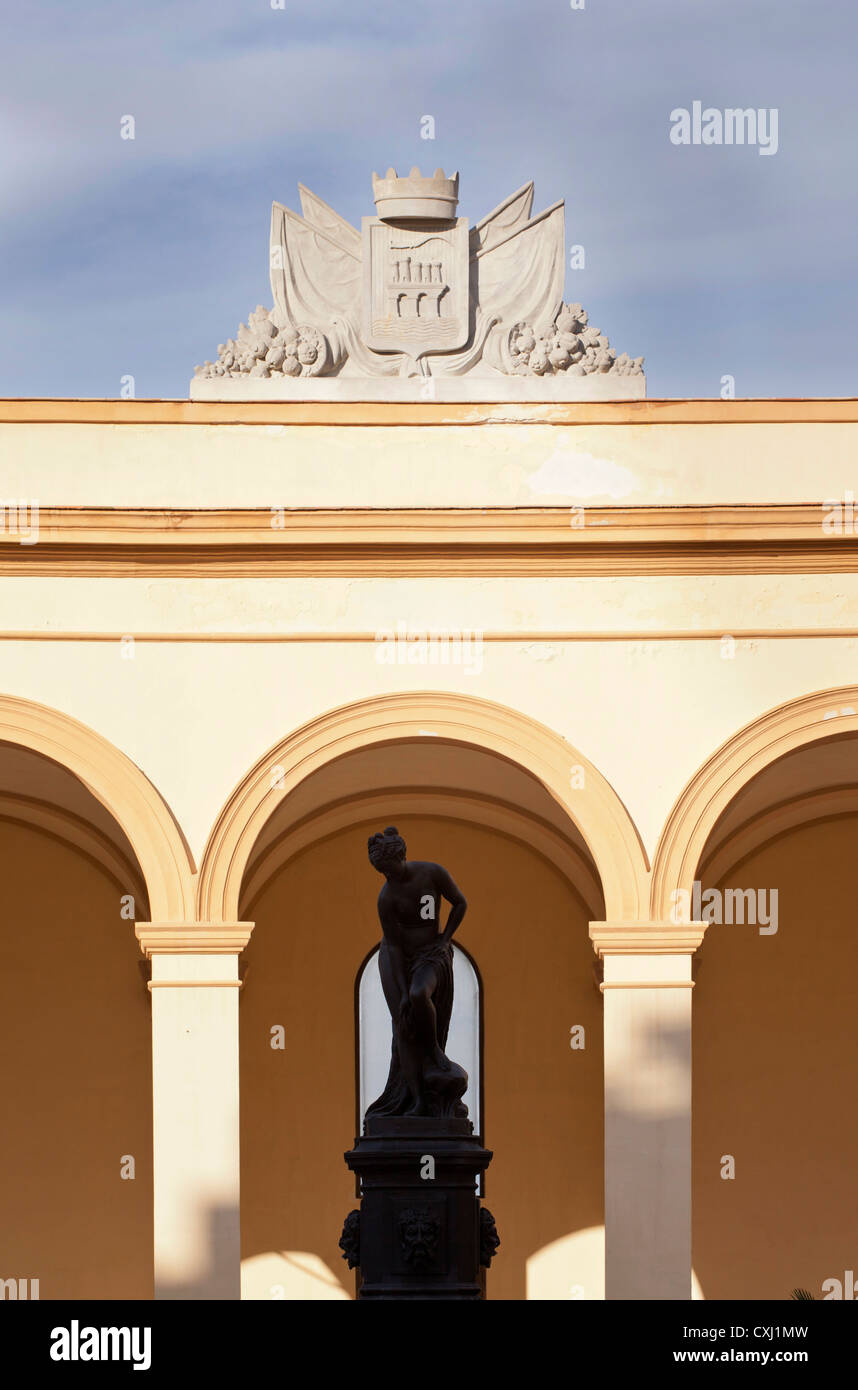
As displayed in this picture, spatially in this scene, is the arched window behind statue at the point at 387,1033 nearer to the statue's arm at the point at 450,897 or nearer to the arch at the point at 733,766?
the arch at the point at 733,766

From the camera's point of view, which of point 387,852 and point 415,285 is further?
point 415,285

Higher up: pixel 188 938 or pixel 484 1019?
pixel 188 938

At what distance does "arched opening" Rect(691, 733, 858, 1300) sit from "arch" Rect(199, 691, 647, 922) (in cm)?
242

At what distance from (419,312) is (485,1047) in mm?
5217

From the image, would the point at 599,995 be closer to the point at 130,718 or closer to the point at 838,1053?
the point at 838,1053

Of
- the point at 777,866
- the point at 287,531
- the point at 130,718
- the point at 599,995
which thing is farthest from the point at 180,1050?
the point at 777,866

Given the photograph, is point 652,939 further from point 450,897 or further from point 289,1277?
point 289,1277

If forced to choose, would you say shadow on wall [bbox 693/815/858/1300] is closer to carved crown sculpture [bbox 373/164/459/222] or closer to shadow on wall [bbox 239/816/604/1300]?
shadow on wall [bbox 239/816/604/1300]

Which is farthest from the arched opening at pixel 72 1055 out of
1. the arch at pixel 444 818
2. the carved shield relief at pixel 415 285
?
the carved shield relief at pixel 415 285

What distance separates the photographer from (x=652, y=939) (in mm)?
12562

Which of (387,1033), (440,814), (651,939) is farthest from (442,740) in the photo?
(387,1033)

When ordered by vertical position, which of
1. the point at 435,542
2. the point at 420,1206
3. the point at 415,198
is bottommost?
the point at 420,1206

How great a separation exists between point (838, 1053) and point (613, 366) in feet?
17.0

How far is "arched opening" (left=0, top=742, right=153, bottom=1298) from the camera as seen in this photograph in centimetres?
1530
